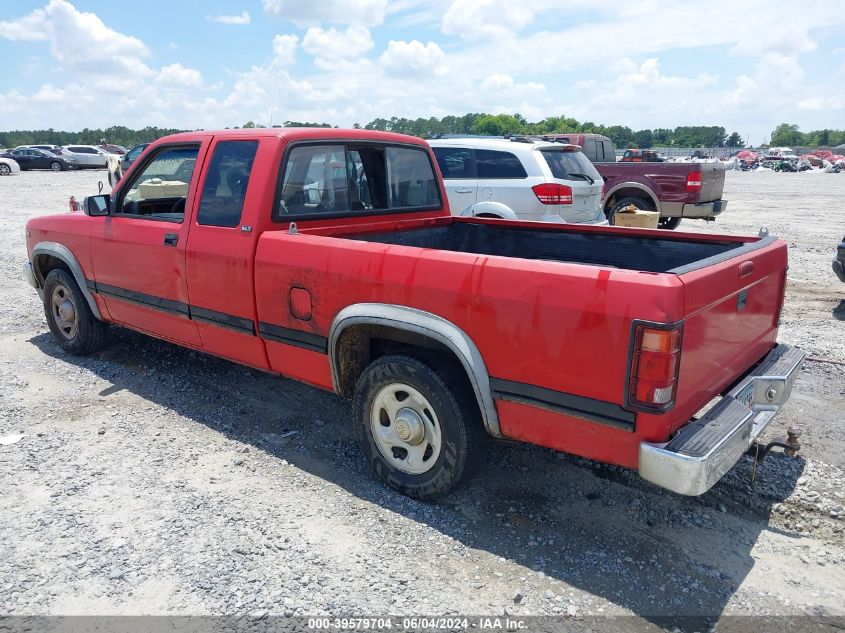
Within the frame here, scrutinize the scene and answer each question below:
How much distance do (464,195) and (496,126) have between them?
9385 centimetres

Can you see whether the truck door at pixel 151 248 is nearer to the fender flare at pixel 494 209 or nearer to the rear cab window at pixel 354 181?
the rear cab window at pixel 354 181

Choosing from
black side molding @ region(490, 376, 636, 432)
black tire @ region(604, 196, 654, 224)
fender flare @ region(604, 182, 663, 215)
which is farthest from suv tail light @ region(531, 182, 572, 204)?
black side molding @ region(490, 376, 636, 432)

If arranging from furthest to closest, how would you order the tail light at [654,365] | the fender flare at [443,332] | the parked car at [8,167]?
the parked car at [8,167] < the fender flare at [443,332] < the tail light at [654,365]

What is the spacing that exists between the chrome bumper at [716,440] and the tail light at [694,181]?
9.89 metres

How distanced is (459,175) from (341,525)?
690 cm

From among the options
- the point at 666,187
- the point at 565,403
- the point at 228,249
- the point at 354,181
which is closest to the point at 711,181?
the point at 666,187

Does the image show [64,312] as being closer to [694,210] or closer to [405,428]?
[405,428]

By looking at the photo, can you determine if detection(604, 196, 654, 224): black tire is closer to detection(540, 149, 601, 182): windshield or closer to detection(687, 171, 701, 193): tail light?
detection(687, 171, 701, 193): tail light

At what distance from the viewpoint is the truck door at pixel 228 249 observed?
13.3 ft

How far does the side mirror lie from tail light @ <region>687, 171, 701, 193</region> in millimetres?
10741

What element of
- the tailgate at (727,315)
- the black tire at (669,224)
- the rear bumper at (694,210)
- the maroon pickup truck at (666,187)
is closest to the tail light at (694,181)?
the maroon pickup truck at (666,187)

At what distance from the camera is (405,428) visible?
11.6ft

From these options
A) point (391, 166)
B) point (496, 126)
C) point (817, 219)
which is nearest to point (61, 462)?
point (391, 166)

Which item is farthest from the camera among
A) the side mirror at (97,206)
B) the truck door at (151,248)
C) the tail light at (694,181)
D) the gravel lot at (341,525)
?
the tail light at (694,181)
